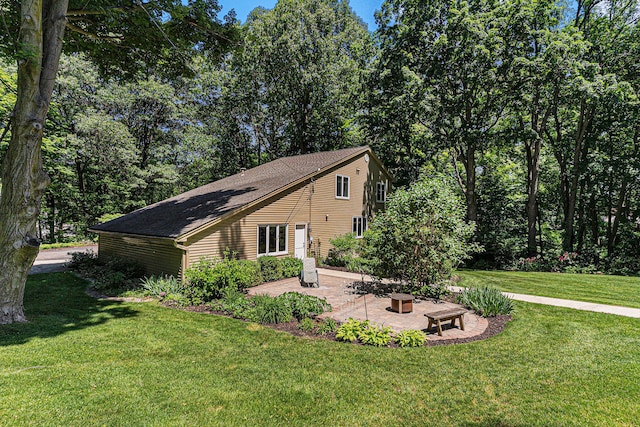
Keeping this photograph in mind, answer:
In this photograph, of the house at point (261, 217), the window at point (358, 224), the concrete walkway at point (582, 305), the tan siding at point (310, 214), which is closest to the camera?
the concrete walkway at point (582, 305)

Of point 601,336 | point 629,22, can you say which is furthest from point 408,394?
point 629,22

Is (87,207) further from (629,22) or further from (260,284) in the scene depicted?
(629,22)

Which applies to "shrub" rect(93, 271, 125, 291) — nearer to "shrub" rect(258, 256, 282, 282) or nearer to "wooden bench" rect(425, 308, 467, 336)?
"shrub" rect(258, 256, 282, 282)

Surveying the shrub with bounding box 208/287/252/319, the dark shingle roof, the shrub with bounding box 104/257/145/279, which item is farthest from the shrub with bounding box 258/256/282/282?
the shrub with bounding box 104/257/145/279

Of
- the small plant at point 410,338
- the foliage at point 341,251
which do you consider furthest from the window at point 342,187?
the small plant at point 410,338

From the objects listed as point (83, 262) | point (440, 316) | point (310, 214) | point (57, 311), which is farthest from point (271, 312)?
point (83, 262)

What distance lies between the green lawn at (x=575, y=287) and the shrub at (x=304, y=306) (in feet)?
22.7

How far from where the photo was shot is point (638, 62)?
16.9 meters

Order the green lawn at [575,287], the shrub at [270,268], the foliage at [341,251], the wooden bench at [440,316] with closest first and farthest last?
the wooden bench at [440,316], the green lawn at [575,287], the shrub at [270,268], the foliage at [341,251]

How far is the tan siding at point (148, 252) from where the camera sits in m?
11.5

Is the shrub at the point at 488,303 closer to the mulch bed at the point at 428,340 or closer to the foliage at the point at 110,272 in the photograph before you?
the mulch bed at the point at 428,340

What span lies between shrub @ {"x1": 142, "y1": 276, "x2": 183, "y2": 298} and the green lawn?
10.7 m

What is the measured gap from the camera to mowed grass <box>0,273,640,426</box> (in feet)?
13.6

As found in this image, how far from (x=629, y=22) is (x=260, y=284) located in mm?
24064
